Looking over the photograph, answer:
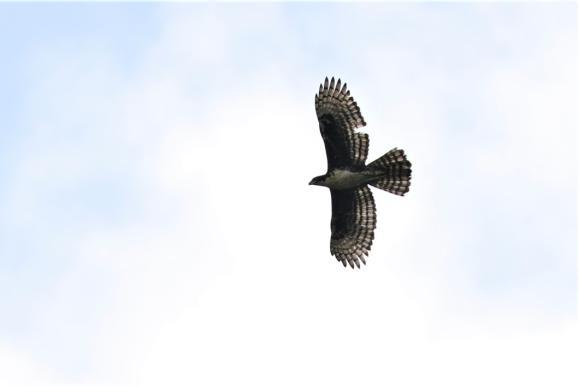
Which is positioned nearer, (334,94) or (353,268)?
(334,94)

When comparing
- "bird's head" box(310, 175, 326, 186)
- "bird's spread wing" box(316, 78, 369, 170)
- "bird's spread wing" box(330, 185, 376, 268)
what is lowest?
"bird's spread wing" box(330, 185, 376, 268)

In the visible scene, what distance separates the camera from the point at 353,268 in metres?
32.4

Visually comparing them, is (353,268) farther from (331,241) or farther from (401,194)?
(401,194)

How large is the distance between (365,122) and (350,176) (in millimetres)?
1397

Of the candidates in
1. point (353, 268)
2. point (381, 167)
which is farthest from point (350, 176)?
point (353, 268)

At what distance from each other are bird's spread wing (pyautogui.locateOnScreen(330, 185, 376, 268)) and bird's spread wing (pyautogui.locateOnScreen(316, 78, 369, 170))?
1.39 m

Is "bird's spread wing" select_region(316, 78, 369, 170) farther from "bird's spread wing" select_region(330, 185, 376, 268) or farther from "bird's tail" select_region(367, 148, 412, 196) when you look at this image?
"bird's spread wing" select_region(330, 185, 376, 268)

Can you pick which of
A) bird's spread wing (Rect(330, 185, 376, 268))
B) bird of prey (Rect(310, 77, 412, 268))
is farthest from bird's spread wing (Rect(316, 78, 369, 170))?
bird's spread wing (Rect(330, 185, 376, 268))

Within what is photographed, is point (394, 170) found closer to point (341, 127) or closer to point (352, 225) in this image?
point (341, 127)

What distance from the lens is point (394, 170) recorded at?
98.2 feet

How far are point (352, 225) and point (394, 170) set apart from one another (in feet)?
8.94

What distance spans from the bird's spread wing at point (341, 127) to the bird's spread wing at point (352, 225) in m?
1.39

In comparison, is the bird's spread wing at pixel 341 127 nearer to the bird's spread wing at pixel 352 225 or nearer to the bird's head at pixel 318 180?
the bird's head at pixel 318 180

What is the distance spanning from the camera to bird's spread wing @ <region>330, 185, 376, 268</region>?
104ft
